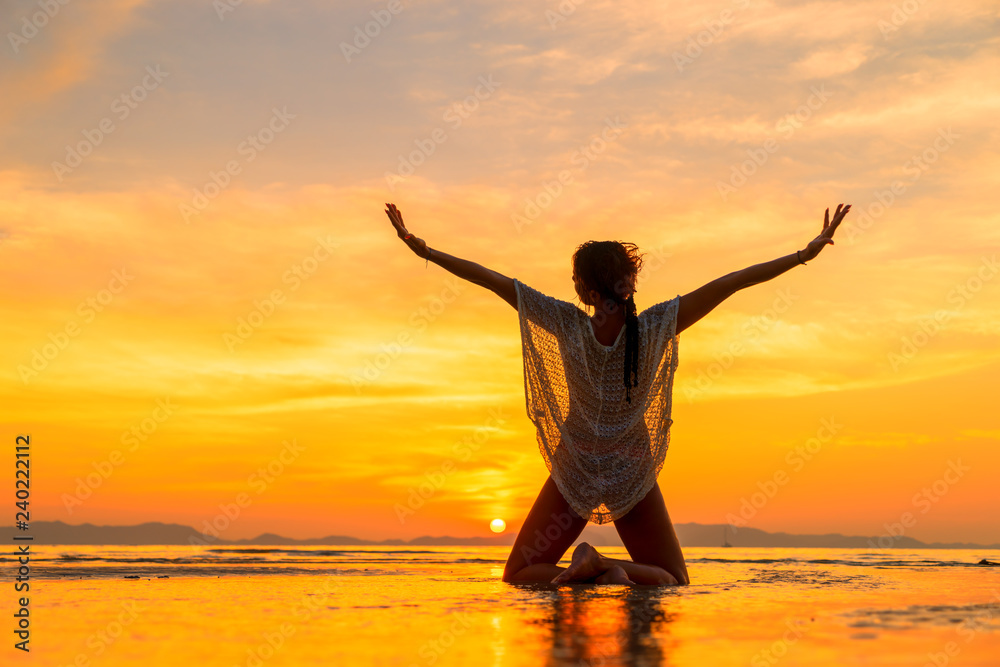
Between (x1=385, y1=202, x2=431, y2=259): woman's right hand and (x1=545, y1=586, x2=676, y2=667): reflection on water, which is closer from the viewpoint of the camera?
(x1=545, y1=586, x2=676, y2=667): reflection on water

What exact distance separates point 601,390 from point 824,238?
1834 mm

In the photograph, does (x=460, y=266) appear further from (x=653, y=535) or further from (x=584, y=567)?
(x=653, y=535)

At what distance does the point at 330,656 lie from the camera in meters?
2.72

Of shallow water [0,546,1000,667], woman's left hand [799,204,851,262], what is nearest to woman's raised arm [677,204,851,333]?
woman's left hand [799,204,851,262]

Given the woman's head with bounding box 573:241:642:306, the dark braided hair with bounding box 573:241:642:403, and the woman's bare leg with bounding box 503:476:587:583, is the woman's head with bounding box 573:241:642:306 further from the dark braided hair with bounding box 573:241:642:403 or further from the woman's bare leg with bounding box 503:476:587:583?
the woman's bare leg with bounding box 503:476:587:583

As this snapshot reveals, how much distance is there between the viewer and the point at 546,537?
18.3 feet

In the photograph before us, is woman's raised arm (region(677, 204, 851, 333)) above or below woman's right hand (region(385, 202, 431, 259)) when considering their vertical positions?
below

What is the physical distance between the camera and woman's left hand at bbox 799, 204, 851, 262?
5.45 meters

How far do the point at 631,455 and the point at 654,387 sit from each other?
1.68 feet

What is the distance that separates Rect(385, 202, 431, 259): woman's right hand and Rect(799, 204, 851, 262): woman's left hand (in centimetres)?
258
